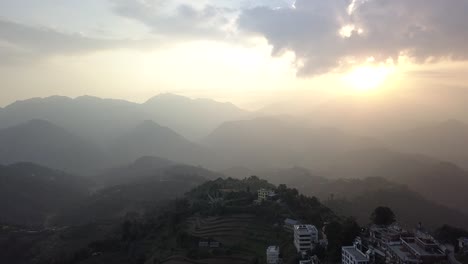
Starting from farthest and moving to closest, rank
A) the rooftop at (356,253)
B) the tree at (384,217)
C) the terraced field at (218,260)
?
the terraced field at (218,260) < the tree at (384,217) < the rooftop at (356,253)

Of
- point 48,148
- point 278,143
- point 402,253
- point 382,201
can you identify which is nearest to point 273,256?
point 402,253

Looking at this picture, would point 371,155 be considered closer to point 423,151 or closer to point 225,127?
point 423,151

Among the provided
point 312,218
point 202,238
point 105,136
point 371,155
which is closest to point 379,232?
point 312,218

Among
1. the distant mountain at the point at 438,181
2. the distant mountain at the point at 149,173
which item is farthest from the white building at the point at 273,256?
the distant mountain at the point at 149,173

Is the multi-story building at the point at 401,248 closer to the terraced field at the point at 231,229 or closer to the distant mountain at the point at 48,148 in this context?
the terraced field at the point at 231,229

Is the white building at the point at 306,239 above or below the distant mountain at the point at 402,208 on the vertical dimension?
above

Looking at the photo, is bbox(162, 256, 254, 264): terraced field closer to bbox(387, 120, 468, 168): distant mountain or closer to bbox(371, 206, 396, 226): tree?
bbox(371, 206, 396, 226): tree

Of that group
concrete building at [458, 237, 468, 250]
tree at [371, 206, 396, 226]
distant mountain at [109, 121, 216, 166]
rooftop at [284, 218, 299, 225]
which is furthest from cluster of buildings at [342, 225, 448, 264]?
distant mountain at [109, 121, 216, 166]
